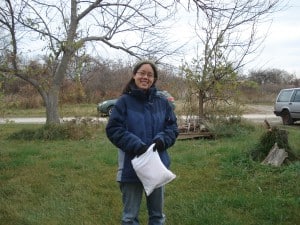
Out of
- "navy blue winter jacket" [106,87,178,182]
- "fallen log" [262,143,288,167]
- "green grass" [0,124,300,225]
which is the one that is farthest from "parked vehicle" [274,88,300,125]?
"navy blue winter jacket" [106,87,178,182]

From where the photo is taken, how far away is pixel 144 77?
3.68 metres

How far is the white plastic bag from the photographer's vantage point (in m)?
3.51

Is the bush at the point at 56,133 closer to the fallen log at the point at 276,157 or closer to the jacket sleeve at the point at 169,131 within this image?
the fallen log at the point at 276,157

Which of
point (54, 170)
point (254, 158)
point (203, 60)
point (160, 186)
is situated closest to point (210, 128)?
point (203, 60)

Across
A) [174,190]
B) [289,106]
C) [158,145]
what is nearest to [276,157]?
[174,190]

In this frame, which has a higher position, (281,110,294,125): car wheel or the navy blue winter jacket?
the navy blue winter jacket

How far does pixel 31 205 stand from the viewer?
18.5 feet

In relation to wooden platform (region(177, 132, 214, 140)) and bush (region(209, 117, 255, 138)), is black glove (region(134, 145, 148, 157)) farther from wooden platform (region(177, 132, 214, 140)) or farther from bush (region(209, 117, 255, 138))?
bush (region(209, 117, 255, 138))

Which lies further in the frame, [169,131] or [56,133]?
[56,133]

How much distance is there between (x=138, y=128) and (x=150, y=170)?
36 centimetres

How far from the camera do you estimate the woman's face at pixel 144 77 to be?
3.68 m

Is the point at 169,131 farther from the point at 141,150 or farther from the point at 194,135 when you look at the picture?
the point at 194,135

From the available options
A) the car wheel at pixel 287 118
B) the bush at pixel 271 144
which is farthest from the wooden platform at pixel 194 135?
the car wheel at pixel 287 118

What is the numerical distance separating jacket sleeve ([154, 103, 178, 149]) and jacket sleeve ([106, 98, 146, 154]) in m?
0.21
